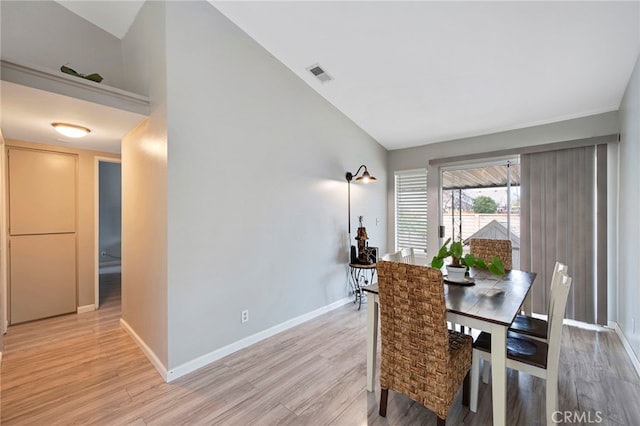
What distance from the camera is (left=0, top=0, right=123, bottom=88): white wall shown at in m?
2.43

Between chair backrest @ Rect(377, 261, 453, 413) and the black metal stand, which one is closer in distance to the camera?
chair backrest @ Rect(377, 261, 453, 413)

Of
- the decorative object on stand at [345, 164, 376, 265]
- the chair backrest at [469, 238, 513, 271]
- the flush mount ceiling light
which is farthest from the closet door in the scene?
the chair backrest at [469, 238, 513, 271]

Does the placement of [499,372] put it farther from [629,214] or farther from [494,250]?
[629,214]

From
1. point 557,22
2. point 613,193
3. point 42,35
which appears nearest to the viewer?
point 557,22

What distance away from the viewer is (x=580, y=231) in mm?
3160

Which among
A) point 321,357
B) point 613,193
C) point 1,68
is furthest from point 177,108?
point 613,193

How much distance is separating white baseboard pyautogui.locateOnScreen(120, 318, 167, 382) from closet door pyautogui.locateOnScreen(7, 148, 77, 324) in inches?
46.8

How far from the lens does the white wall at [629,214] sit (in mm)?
2307

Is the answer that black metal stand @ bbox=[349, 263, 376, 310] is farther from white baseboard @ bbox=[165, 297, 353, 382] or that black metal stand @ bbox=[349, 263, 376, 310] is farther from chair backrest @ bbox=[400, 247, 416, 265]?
chair backrest @ bbox=[400, 247, 416, 265]

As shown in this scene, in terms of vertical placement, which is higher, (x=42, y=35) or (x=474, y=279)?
(x=42, y=35)

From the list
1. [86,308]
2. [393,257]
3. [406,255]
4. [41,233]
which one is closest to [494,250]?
[406,255]

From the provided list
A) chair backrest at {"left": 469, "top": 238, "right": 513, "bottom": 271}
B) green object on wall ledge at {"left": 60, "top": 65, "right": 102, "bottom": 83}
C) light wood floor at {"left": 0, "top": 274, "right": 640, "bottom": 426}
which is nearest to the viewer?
light wood floor at {"left": 0, "top": 274, "right": 640, "bottom": 426}

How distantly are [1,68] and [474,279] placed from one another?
377 cm

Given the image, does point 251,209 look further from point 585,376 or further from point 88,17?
point 585,376
